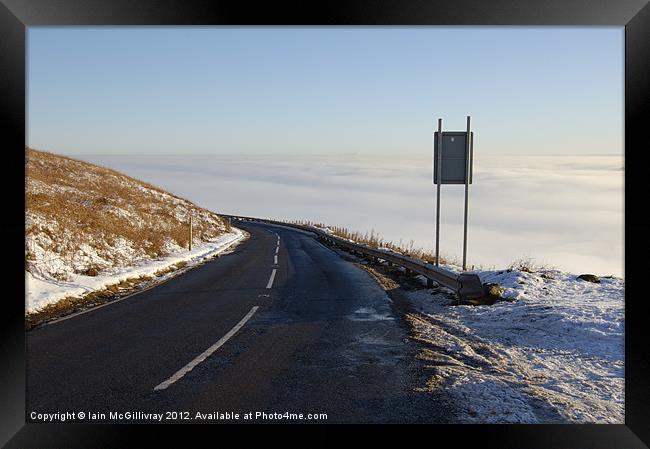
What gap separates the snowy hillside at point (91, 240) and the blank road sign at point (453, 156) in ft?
30.8

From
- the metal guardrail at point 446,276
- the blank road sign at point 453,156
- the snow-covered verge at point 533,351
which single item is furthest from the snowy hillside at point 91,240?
the blank road sign at point 453,156

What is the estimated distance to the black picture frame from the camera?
12.9 feet

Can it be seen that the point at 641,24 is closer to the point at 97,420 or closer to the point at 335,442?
the point at 335,442

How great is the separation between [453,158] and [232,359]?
28.1ft

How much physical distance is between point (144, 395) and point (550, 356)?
510cm

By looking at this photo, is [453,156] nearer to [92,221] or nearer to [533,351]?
[533,351]

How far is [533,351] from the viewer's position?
6.51m

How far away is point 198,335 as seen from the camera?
7.40 m

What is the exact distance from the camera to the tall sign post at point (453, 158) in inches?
481

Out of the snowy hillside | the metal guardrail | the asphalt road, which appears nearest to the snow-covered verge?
the metal guardrail

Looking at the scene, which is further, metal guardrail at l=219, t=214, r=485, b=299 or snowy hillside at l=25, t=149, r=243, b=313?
snowy hillside at l=25, t=149, r=243, b=313

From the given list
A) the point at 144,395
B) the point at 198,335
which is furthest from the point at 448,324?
the point at 144,395

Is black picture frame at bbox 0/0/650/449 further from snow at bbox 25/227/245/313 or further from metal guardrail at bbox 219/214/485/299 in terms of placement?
metal guardrail at bbox 219/214/485/299

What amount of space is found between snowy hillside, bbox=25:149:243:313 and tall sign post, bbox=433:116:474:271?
9270mm
